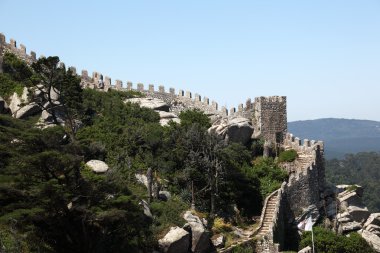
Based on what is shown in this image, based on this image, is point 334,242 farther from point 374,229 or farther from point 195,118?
point 195,118

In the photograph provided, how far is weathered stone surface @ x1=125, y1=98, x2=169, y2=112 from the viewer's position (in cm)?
4284

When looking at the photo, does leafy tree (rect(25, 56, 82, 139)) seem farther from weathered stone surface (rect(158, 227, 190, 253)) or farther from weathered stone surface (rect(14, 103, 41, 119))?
weathered stone surface (rect(158, 227, 190, 253))

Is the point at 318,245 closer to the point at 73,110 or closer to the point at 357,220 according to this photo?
the point at 357,220

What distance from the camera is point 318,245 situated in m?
33.4

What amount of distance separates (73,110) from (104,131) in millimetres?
2376

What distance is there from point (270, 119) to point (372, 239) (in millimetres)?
9976

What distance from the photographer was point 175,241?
26641 mm

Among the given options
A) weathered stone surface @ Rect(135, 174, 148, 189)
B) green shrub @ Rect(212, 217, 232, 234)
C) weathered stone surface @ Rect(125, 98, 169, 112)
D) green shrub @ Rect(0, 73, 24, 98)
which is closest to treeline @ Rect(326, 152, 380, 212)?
weathered stone surface @ Rect(125, 98, 169, 112)

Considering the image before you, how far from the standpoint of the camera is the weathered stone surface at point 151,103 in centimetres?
4284

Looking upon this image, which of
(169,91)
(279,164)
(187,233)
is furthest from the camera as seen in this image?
(169,91)

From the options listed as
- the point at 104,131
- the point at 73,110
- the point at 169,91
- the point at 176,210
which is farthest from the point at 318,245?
the point at 169,91

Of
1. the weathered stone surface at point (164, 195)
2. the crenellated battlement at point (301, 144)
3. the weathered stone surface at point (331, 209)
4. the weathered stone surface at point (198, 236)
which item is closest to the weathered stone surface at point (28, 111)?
the weathered stone surface at point (164, 195)

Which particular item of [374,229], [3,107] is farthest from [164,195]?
[374,229]

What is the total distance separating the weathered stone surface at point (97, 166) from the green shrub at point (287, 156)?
12.9m
